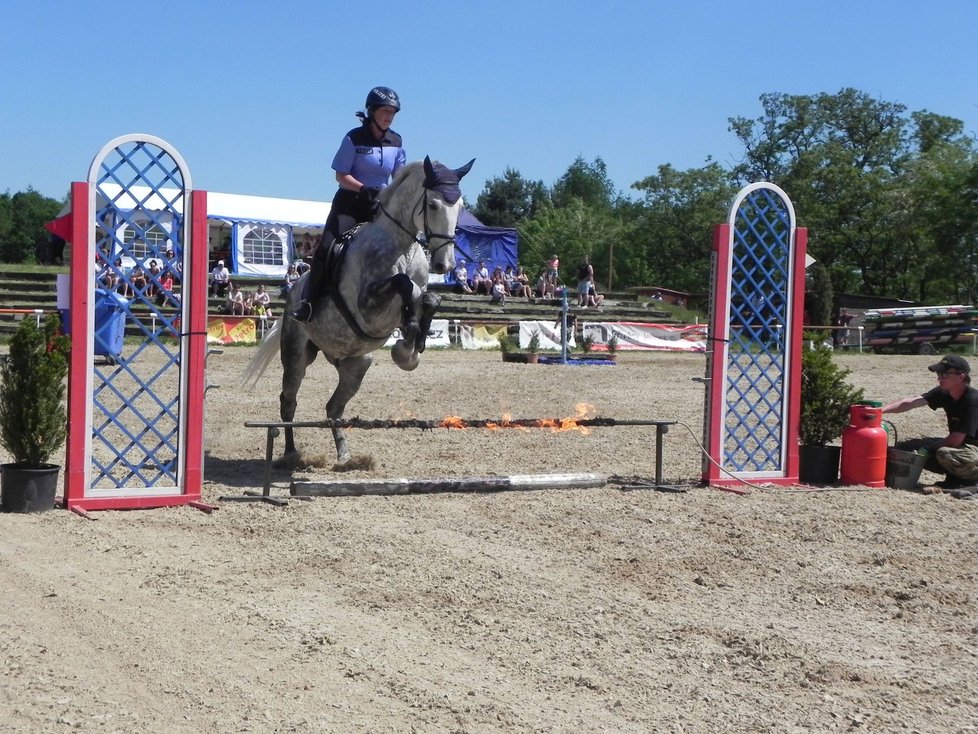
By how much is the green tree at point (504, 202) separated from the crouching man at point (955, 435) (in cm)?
6277

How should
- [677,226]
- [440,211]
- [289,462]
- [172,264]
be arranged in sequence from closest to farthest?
[172,264] → [440,211] → [289,462] → [677,226]

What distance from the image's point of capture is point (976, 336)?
26.0 metres

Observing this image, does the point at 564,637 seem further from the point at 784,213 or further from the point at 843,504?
the point at 784,213

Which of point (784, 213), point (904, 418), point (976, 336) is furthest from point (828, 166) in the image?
point (784, 213)

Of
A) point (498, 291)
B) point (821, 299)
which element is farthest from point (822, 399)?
point (821, 299)

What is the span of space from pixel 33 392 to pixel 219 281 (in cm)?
1976

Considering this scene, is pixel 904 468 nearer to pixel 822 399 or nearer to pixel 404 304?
pixel 822 399

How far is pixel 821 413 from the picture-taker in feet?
27.4

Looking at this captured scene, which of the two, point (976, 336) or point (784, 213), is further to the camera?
point (976, 336)

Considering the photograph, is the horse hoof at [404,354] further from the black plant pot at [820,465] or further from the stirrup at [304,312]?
the black plant pot at [820,465]

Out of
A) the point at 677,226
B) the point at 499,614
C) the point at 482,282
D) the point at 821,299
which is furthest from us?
the point at 677,226

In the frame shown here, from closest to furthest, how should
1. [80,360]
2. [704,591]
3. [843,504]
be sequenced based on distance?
[704,591]
[80,360]
[843,504]

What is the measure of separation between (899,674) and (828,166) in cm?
4352

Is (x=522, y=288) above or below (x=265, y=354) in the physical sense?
above
